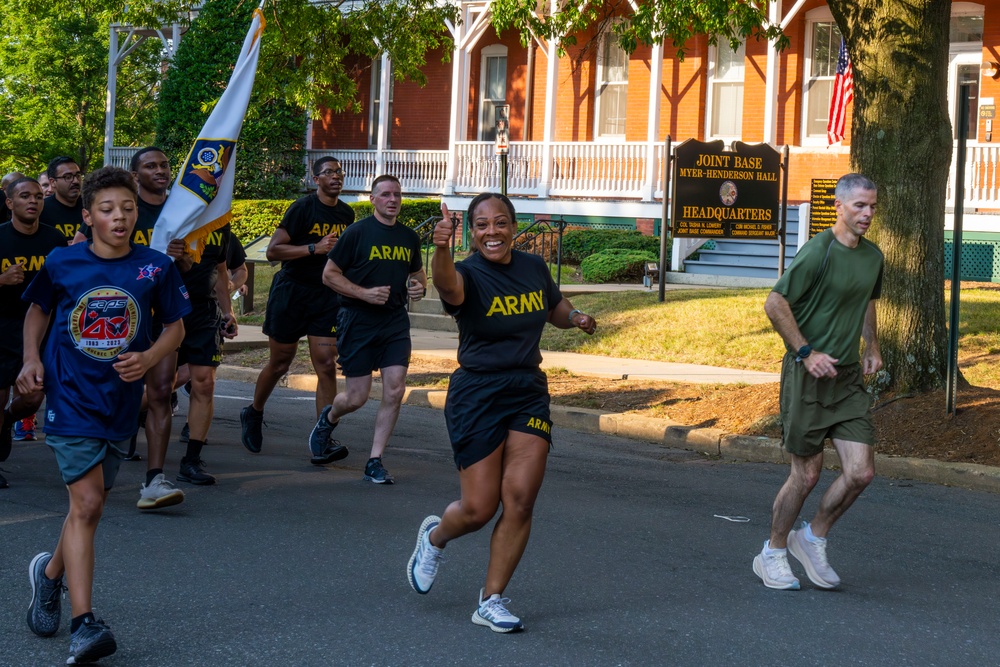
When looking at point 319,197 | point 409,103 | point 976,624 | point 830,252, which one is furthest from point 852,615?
point 409,103

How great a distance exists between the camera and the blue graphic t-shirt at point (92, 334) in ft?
17.0

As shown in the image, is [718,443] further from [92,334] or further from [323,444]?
[92,334]

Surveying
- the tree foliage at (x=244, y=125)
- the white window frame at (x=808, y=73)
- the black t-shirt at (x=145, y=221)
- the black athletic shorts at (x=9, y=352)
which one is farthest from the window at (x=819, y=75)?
the black athletic shorts at (x=9, y=352)

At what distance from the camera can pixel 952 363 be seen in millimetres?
10000

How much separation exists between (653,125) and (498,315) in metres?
19.3

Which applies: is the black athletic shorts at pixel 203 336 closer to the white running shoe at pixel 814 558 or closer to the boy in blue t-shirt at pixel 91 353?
the boy in blue t-shirt at pixel 91 353

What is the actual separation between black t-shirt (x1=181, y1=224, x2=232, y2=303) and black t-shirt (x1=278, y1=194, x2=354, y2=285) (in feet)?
2.67

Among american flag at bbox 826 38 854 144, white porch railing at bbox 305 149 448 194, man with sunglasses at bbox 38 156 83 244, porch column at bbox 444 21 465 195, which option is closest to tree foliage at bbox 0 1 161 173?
white porch railing at bbox 305 149 448 194

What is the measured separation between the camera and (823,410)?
645cm

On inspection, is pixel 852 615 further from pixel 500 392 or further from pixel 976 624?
pixel 500 392

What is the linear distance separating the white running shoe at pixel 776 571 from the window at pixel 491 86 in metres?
23.0

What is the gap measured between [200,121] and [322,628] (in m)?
25.7

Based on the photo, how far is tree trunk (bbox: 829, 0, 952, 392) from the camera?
10.6 metres

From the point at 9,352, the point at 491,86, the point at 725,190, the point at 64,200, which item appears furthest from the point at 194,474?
the point at 491,86
